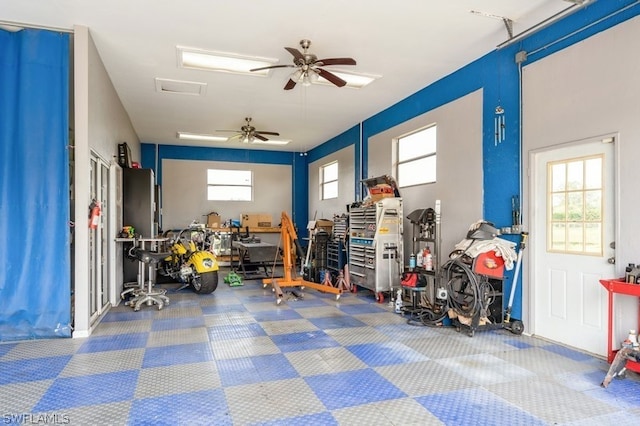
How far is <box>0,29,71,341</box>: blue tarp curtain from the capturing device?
158 inches

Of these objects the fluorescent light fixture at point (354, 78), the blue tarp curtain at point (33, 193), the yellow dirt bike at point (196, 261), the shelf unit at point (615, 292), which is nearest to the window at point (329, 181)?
the fluorescent light fixture at point (354, 78)

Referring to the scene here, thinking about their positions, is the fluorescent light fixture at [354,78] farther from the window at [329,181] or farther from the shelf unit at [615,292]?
the shelf unit at [615,292]

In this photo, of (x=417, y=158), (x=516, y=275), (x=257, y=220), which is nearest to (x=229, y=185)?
(x=257, y=220)

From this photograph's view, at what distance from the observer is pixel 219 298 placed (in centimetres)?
639

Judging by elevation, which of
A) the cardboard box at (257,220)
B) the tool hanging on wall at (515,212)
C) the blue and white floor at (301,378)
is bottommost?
the blue and white floor at (301,378)

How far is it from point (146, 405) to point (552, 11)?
5083mm

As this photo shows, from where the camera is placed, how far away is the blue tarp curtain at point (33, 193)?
4.01m

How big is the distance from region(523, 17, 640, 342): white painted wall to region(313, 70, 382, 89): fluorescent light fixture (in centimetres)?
233

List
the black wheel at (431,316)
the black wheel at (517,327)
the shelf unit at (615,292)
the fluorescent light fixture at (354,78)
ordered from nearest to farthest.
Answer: the shelf unit at (615,292) → the black wheel at (517,327) → the black wheel at (431,316) → the fluorescent light fixture at (354,78)

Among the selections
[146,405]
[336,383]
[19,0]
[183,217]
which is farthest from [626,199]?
[183,217]

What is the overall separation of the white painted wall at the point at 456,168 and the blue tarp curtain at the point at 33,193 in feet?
15.8

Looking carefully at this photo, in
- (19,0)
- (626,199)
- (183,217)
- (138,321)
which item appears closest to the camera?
(626,199)

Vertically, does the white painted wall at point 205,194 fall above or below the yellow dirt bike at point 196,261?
above

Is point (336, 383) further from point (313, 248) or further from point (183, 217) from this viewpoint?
point (183, 217)
